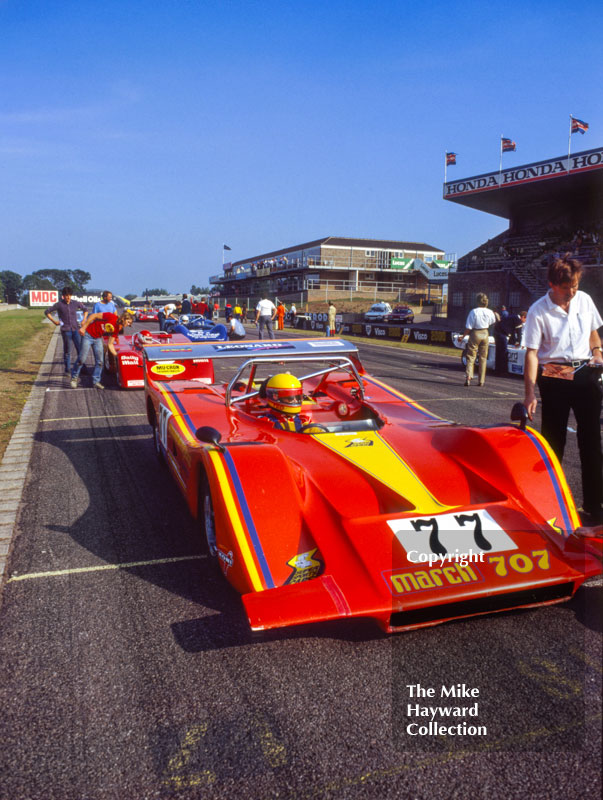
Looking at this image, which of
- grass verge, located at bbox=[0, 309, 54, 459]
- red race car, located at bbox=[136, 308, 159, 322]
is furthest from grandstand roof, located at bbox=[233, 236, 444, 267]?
grass verge, located at bbox=[0, 309, 54, 459]

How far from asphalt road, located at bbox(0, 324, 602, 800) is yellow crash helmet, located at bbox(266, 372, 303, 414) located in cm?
136

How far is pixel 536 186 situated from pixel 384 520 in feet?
121

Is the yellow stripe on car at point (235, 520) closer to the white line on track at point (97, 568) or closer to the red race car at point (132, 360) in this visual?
the white line on track at point (97, 568)

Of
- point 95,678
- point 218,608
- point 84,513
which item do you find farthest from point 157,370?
point 95,678

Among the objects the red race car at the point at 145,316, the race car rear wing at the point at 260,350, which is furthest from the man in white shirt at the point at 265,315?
the red race car at the point at 145,316

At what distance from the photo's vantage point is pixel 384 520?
10.2ft

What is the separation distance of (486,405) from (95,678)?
8.18m

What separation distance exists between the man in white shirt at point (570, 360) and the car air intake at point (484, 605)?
1367 millimetres

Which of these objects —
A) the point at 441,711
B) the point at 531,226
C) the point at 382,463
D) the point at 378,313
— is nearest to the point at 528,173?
the point at 531,226

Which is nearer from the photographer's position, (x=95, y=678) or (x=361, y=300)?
(x=95, y=678)

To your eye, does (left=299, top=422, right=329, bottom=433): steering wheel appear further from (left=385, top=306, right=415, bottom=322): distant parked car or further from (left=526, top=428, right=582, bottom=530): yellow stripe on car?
(left=385, top=306, right=415, bottom=322): distant parked car

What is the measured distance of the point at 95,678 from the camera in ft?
8.69

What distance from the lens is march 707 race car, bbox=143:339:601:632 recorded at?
273 cm

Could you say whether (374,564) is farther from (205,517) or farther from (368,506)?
(205,517)
